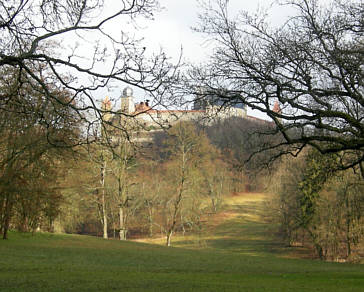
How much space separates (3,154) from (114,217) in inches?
872

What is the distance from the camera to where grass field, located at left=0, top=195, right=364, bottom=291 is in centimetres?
1011

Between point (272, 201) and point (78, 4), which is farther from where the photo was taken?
point (272, 201)

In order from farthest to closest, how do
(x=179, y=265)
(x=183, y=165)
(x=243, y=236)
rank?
(x=243, y=236), (x=183, y=165), (x=179, y=265)

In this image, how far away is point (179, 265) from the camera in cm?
1848

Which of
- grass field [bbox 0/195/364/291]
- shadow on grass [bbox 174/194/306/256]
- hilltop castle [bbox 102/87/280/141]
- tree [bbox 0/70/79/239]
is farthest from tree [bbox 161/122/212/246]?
hilltop castle [bbox 102/87/280/141]

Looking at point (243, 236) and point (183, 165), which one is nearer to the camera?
point (183, 165)

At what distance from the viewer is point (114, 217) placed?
42.1 m

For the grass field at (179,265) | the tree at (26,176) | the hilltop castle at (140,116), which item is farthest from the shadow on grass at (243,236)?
the hilltop castle at (140,116)

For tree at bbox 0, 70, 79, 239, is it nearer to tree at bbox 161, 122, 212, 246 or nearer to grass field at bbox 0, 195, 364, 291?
grass field at bbox 0, 195, 364, 291

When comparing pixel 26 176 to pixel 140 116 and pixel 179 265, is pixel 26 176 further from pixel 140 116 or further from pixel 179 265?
pixel 140 116

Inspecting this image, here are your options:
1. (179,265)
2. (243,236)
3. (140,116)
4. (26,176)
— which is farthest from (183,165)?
(140,116)

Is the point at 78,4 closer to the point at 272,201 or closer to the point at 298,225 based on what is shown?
the point at 298,225

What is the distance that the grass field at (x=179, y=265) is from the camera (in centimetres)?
1011

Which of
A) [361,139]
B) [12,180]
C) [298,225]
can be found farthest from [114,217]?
[361,139]
